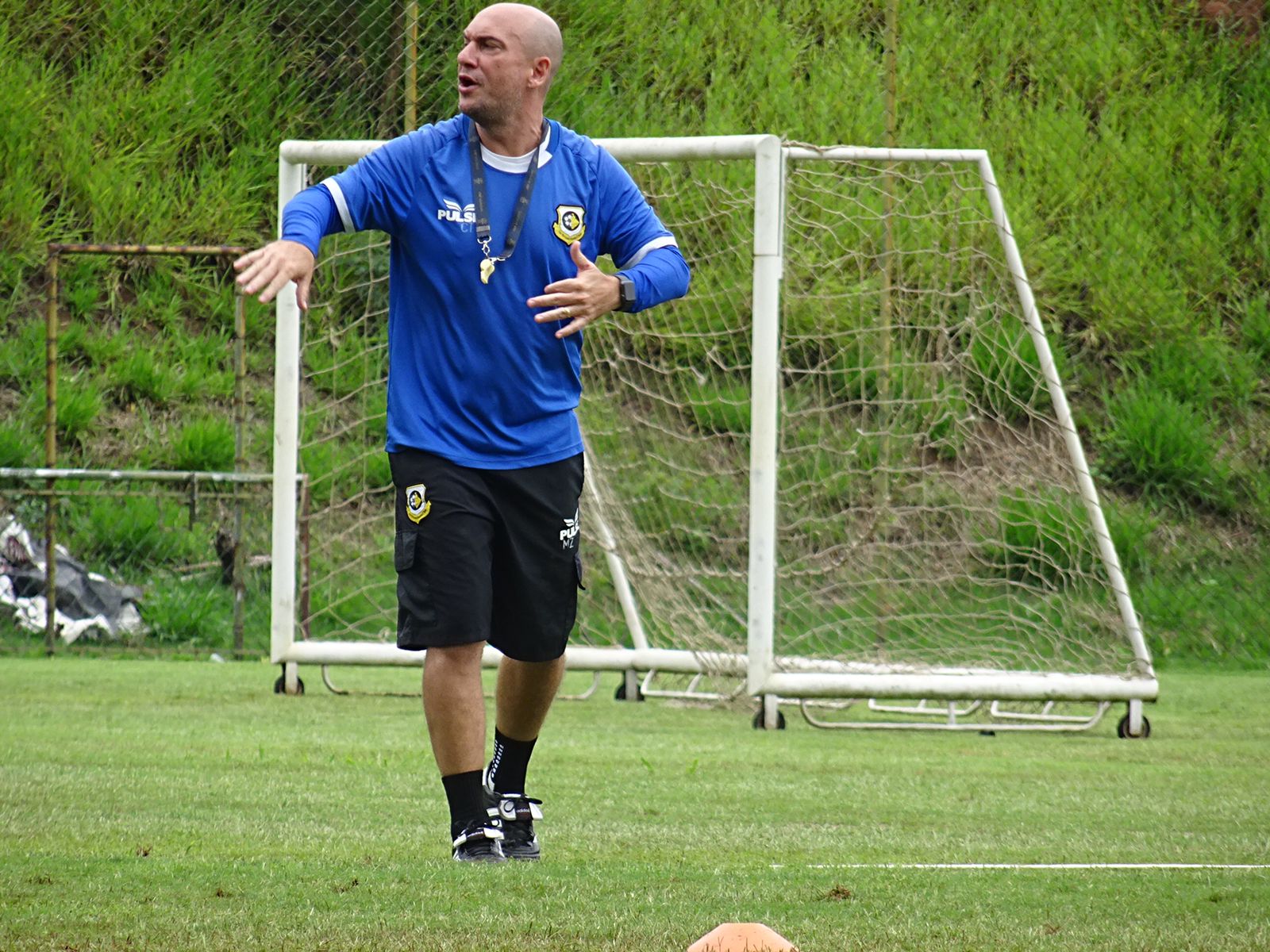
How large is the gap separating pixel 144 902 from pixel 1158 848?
2243mm

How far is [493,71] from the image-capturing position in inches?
153

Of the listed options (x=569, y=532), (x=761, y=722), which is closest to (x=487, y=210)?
(x=569, y=532)

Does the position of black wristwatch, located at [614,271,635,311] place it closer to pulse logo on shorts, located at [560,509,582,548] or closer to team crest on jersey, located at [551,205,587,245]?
team crest on jersey, located at [551,205,587,245]

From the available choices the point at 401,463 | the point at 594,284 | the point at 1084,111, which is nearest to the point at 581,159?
the point at 594,284

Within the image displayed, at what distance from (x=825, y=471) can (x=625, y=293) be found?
4.86 metres

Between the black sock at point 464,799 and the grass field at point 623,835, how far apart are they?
0.29 ft

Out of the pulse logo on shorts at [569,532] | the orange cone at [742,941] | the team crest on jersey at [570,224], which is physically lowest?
the orange cone at [742,941]

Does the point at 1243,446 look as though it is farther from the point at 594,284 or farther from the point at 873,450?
the point at 594,284

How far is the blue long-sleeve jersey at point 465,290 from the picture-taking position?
387 cm

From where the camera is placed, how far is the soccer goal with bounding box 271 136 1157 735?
23.6ft

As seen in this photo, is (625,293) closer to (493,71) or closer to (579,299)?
(579,299)

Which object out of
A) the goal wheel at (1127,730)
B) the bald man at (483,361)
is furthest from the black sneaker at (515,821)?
the goal wheel at (1127,730)

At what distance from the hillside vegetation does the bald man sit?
8.38 meters

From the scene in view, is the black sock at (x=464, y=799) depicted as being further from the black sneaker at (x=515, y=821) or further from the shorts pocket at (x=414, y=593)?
the shorts pocket at (x=414, y=593)
